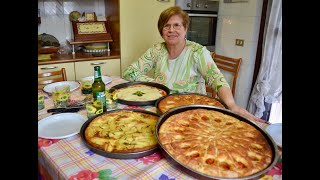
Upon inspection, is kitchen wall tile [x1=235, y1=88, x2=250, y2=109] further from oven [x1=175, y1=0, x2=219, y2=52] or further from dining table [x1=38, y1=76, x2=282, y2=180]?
dining table [x1=38, y1=76, x2=282, y2=180]

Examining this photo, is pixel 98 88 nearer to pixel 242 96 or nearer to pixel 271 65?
pixel 271 65

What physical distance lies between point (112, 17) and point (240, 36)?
65.8 inches

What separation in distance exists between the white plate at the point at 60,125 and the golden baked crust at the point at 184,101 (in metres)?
0.44

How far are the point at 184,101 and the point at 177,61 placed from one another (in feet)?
1.90

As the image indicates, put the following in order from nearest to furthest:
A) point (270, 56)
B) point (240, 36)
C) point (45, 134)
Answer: point (45, 134) → point (270, 56) → point (240, 36)

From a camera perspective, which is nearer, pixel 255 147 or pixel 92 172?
pixel 92 172

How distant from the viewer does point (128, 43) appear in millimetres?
3143

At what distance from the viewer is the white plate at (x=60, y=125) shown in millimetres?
1099

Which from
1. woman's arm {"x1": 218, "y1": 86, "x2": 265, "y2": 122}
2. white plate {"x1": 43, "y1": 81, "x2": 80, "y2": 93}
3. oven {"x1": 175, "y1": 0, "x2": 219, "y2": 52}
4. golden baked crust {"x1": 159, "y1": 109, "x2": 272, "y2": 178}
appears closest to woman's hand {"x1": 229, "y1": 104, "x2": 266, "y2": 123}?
woman's arm {"x1": 218, "y1": 86, "x2": 265, "y2": 122}

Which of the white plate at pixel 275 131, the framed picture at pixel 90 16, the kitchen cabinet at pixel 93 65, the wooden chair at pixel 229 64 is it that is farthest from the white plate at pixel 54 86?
the framed picture at pixel 90 16

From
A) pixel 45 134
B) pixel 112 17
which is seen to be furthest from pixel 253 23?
pixel 45 134

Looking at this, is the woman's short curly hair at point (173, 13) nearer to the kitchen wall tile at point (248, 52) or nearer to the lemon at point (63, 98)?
the lemon at point (63, 98)

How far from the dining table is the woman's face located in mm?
1126
